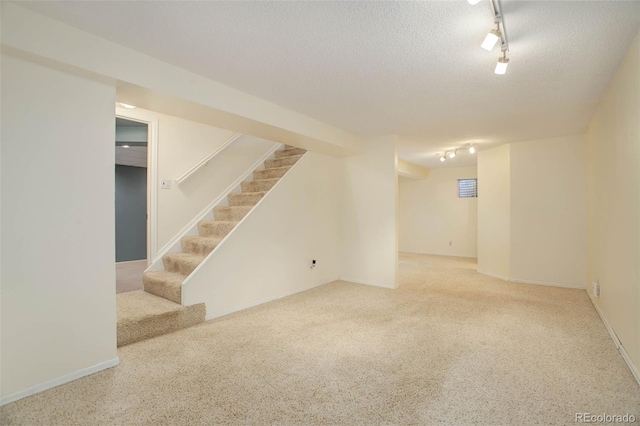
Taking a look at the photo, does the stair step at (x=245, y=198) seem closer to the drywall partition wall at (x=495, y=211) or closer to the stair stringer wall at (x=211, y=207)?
the stair stringer wall at (x=211, y=207)

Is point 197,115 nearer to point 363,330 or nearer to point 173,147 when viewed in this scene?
point 173,147

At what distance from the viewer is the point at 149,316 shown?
2.64 metres

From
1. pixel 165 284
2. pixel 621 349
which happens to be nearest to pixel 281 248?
pixel 165 284

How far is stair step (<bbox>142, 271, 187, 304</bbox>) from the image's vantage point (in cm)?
300

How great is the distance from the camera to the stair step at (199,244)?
3.45 meters

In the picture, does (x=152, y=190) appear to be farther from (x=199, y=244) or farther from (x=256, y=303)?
(x=256, y=303)

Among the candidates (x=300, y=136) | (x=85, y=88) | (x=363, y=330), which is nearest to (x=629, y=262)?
(x=363, y=330)

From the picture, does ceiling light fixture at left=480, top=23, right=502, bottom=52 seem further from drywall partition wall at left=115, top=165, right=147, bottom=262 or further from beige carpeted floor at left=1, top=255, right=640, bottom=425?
drywall partition wall at left=115, top=165, right=147, bottom=262

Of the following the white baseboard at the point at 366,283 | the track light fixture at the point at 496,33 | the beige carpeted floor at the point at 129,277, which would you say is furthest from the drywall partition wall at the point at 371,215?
the beige carpeted floor at the point at 129,277

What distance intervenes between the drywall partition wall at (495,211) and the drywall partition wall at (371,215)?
1921 millimetres

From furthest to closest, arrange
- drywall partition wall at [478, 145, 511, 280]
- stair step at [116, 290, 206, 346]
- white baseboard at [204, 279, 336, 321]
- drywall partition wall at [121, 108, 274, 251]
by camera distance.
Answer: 1. drywall partition wall at [478, 145, 511, 280]
2. drywall partition wall at [121, 108, 274, 251]
3. white baseboard at [204, 279, 336, 321]
4. stair step at [116, 290, 206, 346]

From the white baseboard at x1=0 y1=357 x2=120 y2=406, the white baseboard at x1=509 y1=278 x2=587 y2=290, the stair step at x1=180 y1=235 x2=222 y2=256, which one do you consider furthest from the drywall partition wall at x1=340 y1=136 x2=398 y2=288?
the white baseboard at x1=0 y1=357 x2=120 y2=406

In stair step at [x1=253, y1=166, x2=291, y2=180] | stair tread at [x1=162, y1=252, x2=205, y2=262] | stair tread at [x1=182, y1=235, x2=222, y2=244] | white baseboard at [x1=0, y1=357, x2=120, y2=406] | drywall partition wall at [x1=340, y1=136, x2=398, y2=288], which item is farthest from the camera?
stair step at [x1=253, y1=166, x2=291, y2=180]

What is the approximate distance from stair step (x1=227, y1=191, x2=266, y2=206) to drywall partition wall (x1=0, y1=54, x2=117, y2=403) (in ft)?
6.66
